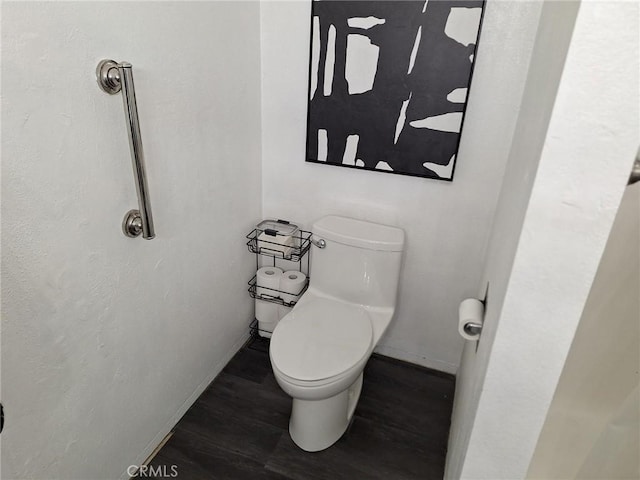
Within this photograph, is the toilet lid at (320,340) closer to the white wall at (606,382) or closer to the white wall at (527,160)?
the white wall at (527,160)

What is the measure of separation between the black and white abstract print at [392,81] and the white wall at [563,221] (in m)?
0.75

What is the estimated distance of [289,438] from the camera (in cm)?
171

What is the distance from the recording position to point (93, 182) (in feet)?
3.73

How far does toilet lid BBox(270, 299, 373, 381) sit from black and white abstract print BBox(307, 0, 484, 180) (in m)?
0.64

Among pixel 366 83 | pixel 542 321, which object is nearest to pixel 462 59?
pixel 366 83

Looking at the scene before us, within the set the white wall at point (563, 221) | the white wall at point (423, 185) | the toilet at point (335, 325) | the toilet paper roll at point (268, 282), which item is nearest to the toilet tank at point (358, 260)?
the toilet at point (335, 325)

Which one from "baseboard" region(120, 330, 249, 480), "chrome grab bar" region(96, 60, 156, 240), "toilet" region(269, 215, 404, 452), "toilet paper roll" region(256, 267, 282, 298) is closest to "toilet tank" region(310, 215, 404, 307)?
"toilet" region(269, 215, 404, 452)

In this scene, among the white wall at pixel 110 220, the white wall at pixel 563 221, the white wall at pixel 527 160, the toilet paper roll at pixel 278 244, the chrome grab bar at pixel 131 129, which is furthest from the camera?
the toilet paper roll at pixel 278 244

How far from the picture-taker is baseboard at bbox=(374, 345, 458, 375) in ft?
6.85

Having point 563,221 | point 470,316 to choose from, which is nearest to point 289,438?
point 470,316

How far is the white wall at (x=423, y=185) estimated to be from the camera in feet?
5.12

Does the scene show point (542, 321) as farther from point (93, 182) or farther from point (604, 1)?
point (93, 182)

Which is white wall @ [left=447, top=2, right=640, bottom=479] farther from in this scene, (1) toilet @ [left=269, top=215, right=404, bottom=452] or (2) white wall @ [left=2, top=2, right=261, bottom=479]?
(2) white wall @ [left=2, top=2, right=261, bottom=479]

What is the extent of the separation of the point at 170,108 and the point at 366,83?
2.55ft
